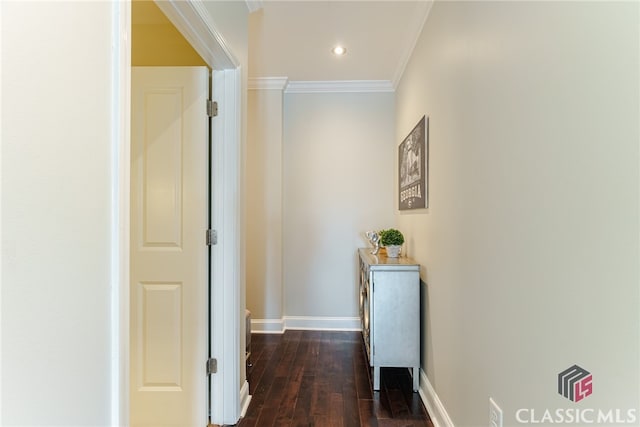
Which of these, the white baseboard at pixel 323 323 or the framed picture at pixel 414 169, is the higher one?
the framed picture at pixel 414 169

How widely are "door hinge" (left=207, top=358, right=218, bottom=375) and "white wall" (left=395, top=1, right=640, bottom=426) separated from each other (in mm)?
1309

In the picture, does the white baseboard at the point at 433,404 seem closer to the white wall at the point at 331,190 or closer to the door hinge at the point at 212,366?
the door hinge at the point at 212,366

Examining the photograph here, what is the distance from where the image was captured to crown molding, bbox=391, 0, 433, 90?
2209 mm

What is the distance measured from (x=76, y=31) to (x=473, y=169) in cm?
146

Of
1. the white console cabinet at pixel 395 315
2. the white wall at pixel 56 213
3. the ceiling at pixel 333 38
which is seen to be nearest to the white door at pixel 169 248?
the white wall at pixel 56 213

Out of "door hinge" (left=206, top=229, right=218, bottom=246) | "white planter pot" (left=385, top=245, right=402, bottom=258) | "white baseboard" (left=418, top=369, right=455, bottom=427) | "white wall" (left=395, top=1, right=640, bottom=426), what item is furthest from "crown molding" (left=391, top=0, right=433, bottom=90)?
"white baseboard" (left=418, top=369, right=455, bottom=427)

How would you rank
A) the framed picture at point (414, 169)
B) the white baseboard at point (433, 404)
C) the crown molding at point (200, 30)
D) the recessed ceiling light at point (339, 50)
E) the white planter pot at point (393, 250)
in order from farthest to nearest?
the recessed ceiling light at point (339, 50)
the white planter pot at point (393, 250)
the framed picture at point (414, 169)
the white baseboard at point (433, 404)
the crown molding at point (200, 30)

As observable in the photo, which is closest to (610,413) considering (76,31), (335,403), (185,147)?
(76,31)

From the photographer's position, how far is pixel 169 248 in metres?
1.82

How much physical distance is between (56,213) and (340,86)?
335 centimetres

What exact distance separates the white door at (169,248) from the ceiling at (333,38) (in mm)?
1040

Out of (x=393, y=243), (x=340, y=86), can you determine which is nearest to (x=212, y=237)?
(x=393, y=243)

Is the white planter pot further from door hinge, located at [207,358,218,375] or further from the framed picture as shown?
door hinge, located at [207,358,218,375]

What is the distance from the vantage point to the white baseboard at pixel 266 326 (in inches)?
139
